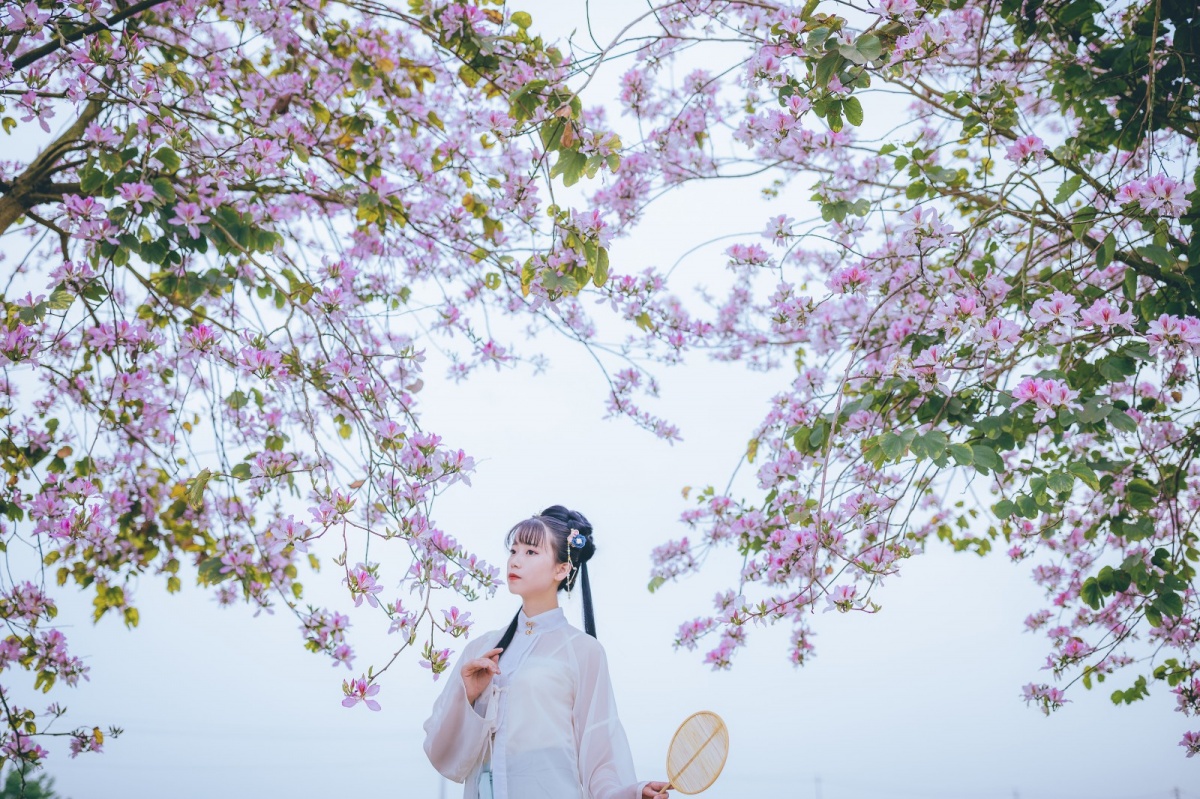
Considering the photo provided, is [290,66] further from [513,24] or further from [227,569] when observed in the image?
[227,569]

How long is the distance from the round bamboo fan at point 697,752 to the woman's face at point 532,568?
484 mm

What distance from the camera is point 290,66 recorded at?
3.33 m

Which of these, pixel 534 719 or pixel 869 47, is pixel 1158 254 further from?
pixel 534 719

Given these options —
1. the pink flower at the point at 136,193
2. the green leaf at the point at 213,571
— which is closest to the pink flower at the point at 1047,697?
the green leaf at the point at 213,571

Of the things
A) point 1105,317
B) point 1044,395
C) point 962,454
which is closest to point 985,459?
point 962,454

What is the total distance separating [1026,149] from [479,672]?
70.2 inches

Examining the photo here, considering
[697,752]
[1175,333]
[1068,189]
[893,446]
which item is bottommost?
[697,752]

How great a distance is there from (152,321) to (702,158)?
6.71 ft

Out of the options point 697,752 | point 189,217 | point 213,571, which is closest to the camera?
point 697,752

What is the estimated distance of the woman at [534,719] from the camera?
1.78 meters

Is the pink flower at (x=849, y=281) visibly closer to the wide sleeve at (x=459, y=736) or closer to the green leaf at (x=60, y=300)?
the wide sleeve at (x=459, y=736)

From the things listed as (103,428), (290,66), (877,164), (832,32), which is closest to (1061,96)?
(877,164)

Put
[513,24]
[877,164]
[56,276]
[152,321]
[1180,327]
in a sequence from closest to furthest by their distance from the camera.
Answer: [1180,327]
[56,276]
[513,24]
[152,321]
[877,164]

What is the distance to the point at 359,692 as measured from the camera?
63.7 inches
